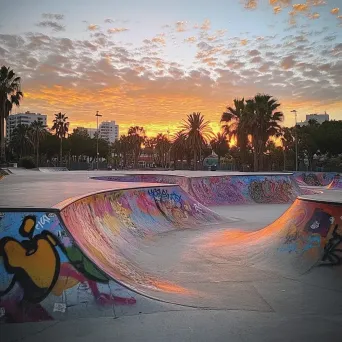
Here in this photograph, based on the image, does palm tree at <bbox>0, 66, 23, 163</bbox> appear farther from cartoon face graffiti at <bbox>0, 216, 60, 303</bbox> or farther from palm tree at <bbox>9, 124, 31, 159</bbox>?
palm tree at <bbox>9, 124, 31, 159</bbox>

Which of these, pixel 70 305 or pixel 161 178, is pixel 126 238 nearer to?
pixel 70 305

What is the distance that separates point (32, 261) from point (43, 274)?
207 millimetres

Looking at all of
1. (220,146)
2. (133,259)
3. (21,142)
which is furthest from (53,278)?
(21,142)

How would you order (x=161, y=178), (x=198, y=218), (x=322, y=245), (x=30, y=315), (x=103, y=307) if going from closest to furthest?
(x=30, y=315) → (x=103, y=307) → (x=322, y=245) → (x=198, y=218) → (x=161, y=178)

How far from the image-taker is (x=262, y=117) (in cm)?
4050

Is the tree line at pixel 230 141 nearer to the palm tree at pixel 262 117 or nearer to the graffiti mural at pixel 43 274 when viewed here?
the palm tree at pixel 262 117

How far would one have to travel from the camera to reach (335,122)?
6194 cm

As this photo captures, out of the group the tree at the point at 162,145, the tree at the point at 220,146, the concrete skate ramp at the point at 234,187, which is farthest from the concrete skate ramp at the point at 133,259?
the tree at the point at 162,145

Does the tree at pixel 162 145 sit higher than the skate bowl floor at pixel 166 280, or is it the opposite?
the tree at pixel 162 145


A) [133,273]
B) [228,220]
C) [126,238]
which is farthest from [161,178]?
[133,273]

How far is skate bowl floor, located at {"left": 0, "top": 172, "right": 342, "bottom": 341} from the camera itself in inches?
159

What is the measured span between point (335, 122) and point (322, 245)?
2437 inches

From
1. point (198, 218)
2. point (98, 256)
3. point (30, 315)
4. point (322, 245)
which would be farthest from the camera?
point (198, 218)

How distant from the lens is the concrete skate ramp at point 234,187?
19.6 meters
